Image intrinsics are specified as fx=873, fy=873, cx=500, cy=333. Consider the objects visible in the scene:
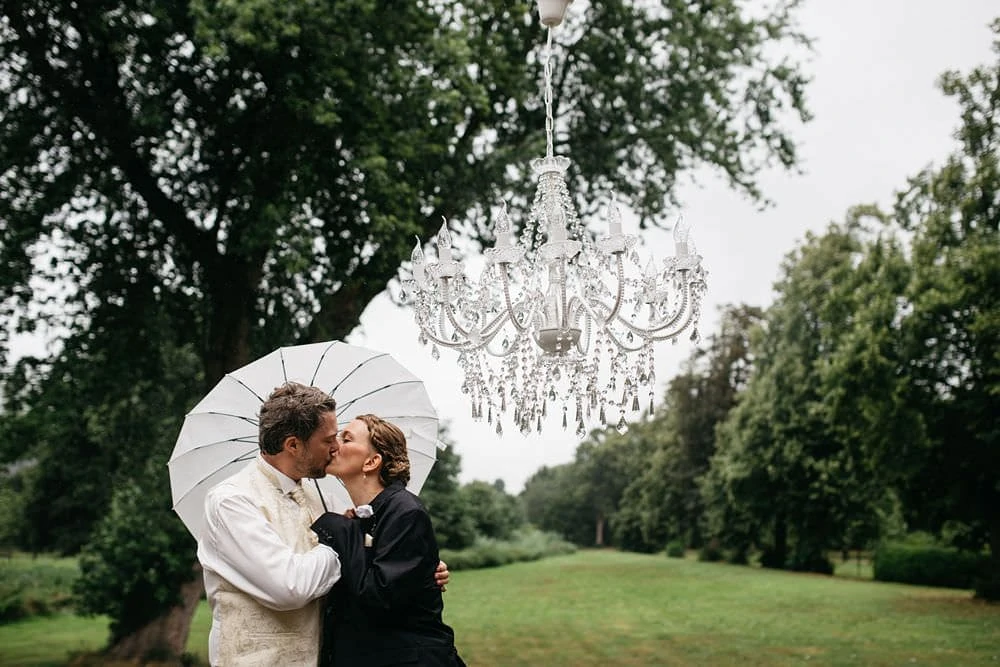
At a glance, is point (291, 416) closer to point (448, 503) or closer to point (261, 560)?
point (261, 560)

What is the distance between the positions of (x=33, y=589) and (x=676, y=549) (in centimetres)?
2657

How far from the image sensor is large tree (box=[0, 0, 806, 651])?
893cm

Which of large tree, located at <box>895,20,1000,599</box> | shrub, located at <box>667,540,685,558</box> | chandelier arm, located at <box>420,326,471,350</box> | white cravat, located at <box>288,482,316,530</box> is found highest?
large tree, located at <box>895,20,1000,599</box>

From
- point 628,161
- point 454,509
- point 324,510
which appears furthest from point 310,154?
point 454,509

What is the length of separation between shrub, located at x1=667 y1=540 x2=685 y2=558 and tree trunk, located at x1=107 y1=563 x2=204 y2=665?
97.0 feet

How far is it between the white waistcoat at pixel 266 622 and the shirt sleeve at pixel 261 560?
61 millimetres

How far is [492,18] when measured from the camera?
11016 mm

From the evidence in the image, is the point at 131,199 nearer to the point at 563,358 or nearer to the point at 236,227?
the point at 236,227

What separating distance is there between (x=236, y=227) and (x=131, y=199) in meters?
2.38

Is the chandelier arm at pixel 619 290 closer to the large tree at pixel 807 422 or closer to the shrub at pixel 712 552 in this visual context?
the large tree at pixel 807 422

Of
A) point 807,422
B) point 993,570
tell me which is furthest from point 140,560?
point 807,422

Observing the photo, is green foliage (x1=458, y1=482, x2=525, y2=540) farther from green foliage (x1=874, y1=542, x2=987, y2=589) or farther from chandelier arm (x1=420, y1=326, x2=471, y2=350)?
chandelier arm (x1=420, y1=326, x2=471, y2=350)

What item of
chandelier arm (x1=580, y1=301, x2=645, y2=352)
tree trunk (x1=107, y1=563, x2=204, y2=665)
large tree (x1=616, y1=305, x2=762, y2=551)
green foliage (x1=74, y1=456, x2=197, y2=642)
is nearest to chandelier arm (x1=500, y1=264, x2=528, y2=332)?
chandelier arm (x1=580, y1=301, x2=645, y2=352)

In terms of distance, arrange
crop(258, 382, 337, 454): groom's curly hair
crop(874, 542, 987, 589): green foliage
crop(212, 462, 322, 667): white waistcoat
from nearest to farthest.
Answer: crop(212, 462, 322, 667): white waistcoat, crop(258, 382, 337, 454): groom's curly hair, crop(874, 542, 987, 589): green foliage
